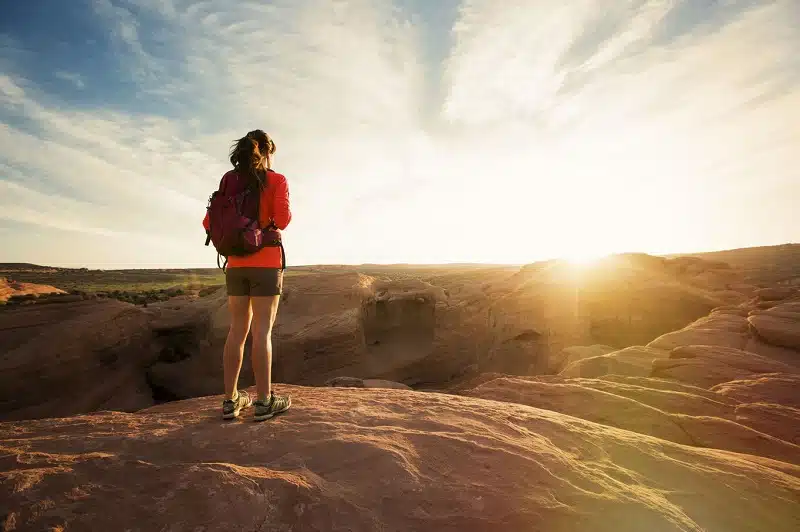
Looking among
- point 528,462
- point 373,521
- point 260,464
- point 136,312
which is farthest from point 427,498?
point 136,312

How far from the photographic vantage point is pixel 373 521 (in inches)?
72.0

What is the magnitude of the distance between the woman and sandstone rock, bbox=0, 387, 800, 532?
0.37 m

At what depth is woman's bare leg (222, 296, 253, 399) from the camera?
342cm

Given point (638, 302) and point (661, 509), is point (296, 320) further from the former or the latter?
point (638, 302)

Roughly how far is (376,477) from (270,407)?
146cm

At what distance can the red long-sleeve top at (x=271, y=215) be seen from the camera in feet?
11.1

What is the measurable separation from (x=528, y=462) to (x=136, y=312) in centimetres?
1161

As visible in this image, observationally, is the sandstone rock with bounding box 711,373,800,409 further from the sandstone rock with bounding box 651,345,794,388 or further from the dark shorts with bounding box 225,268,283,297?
the dark shorts with bounding box 225,268,283,297

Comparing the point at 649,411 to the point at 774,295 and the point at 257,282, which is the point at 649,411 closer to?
the point at 257,282

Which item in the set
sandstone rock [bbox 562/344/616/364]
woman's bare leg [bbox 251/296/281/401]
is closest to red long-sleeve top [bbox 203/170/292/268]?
woman's bare leg [bbox 251/296/281/401]

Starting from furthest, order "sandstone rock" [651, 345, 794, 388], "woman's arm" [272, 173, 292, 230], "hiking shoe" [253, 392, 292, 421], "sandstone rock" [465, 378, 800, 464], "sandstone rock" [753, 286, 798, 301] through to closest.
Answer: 1. "sandstone rock" [753, 286, 798, 301]
2. "sandstone rock" [651, 345, 794, 388]
3. "sandstone rock" [465, 378, 800, 464]
4. "woman's arm" [272, 173, 292, 230]
5. "hiking shoe" [253, 392, 292, 421]

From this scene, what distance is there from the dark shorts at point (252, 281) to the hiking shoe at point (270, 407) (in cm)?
93

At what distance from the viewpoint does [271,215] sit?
3.51 m

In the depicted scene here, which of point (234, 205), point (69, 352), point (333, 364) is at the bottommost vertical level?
point (333, 364)
